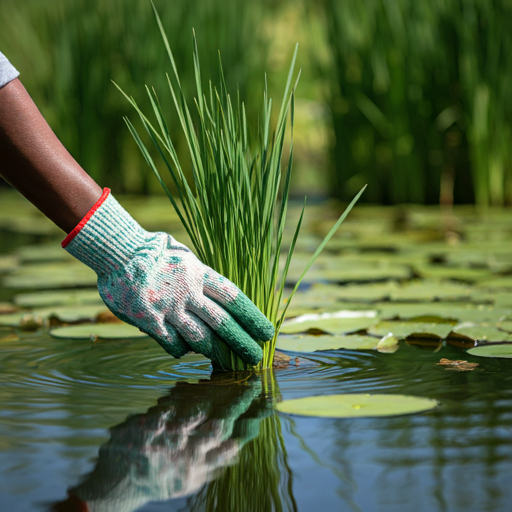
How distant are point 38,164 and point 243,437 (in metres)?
0.61

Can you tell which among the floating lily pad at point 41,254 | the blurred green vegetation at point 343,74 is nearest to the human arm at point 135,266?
the floating lily pad at point 41,254

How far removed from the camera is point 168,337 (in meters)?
1.32

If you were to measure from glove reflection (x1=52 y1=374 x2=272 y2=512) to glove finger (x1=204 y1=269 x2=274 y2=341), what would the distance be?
0.33 feet

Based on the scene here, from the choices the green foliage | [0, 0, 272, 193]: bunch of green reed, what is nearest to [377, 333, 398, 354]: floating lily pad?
the green foliage

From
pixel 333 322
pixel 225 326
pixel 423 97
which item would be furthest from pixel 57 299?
pixel 423 97

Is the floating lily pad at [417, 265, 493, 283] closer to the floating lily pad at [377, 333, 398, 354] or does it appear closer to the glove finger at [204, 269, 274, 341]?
the floating lily pad at [377, 333, 398, 354]

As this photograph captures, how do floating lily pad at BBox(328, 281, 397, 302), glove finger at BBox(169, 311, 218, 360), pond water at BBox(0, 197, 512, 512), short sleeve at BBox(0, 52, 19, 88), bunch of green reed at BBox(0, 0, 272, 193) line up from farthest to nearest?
1. bunch of green reed at BBox(0, 0, 272, 193)
2. floating lily pad at BBox(328, 281, 397, 302)
3. glove finger at BBox(169, 311, 218, 360)
4. short sleeve at BBox(0, 52, 19, 88)
5. pond water at BBox(0, 197, 512, 512)

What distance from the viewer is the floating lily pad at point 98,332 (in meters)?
1.70

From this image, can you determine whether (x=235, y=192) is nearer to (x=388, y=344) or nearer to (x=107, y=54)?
(x=388, y=344)

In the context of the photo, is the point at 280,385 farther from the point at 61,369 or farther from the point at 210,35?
the point at 210,35

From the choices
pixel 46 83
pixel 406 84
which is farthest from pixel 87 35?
pixel 406 84

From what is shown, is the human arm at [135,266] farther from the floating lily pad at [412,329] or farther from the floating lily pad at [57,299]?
the floating lily pad at [57,299]

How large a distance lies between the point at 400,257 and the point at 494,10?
→ 183 cm

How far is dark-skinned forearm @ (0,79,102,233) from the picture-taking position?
48.4 inches
